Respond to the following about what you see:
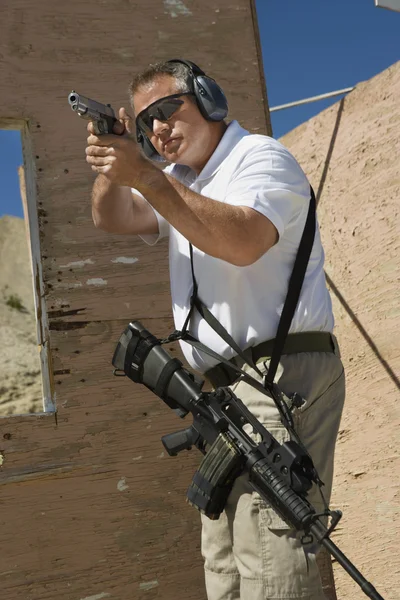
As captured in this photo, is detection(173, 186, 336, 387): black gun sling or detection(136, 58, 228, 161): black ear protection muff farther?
detection(136, 58, 228, 161): black ear protection muff

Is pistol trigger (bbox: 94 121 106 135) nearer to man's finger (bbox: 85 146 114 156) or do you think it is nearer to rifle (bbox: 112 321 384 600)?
man's finger (bbox: 85 146 114 156)

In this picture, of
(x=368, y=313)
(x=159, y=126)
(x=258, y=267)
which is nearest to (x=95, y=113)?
(x=159, y=126)

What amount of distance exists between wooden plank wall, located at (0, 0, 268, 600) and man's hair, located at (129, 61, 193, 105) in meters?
1.10

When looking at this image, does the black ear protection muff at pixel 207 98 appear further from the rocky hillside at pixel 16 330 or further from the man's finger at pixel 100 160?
the rocky hillside at pixel 16 330

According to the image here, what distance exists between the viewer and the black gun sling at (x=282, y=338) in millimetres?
2070

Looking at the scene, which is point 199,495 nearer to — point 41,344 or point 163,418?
point 163,418

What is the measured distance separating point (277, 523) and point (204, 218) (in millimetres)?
766

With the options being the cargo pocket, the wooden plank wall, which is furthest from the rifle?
the wooden plank wall

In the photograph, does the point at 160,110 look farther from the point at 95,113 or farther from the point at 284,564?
the point at 284,564

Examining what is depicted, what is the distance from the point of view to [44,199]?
11.1 ft

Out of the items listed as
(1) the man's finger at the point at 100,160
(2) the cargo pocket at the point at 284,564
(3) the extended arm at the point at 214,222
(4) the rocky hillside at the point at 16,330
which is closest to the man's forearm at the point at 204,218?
(3) the extended arm at the point at 214,222

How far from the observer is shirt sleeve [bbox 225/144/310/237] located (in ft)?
6.66

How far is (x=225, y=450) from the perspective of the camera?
2.02m

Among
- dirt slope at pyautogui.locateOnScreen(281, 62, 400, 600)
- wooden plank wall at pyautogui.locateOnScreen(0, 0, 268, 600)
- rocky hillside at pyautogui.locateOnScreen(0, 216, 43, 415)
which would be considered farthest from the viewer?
rocky hillside at pyautogui.locateOnScreen(0, 216, 43, 415)
